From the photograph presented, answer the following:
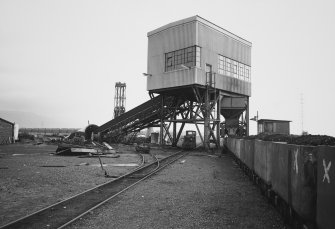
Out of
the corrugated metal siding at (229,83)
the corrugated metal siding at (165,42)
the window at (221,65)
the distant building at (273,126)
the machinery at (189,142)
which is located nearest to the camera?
the corrugated metal siding at (229,83)

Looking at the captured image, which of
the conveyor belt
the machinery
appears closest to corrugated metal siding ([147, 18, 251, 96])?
the conveyor belt

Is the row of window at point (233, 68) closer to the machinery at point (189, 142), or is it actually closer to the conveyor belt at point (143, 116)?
the conveyor belt at point (143, 116)

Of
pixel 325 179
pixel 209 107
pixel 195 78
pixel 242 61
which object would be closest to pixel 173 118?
pixel 209 107

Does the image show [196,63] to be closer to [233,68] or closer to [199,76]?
[199,76]

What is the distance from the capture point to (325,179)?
373 cm

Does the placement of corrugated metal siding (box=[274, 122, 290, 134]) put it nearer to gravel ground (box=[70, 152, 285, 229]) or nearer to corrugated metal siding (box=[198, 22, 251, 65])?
corrugated metal siding (box=[198, 22, 251, 65])

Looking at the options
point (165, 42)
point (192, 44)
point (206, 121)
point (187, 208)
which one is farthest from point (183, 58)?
point (187, 208)

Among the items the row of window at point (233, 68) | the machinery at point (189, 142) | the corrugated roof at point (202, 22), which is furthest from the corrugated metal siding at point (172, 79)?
the machinery at point (189, 142)

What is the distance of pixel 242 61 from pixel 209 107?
7.22 metres

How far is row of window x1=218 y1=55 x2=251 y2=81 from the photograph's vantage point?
28500 millimetres

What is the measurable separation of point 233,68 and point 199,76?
5.97 meters

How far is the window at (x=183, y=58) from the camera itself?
25.9 metres

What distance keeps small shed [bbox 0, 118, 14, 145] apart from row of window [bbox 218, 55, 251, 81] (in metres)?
29.2

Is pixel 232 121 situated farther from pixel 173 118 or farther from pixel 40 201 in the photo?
pixel 40 201
